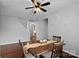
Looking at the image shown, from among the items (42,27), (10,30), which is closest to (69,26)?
(42,27)

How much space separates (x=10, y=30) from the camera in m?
4.40

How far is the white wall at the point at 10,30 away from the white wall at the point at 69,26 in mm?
2120

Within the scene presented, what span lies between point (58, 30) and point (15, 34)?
8.12 feet

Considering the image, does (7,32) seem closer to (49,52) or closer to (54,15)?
(54,15)

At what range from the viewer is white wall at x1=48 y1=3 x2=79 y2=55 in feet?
8.64

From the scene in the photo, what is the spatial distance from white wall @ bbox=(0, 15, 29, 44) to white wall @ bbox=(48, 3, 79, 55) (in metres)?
2.12

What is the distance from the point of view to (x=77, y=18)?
260cm

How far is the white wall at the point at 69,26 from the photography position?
2633 millimetres

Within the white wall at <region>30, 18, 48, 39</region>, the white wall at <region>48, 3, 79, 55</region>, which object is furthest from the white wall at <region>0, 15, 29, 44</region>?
the white wall at <region>48, 3, 79, 55</region>

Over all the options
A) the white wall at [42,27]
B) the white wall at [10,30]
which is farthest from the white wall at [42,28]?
the white wall at [10,30]

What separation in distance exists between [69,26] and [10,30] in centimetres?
308

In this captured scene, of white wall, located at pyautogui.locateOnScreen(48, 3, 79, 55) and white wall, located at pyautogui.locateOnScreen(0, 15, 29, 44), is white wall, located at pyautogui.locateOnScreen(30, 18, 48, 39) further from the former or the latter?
white wall, located at pyautogui.locateOnScreen(0, 15, 29, 44)

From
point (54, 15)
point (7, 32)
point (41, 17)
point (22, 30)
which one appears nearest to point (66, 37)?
point (54, 15)

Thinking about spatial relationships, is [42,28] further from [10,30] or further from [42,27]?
[10,30]
